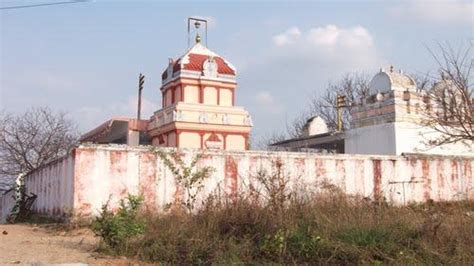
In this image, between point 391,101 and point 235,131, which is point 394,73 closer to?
point 391,101

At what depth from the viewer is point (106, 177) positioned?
1572 cm

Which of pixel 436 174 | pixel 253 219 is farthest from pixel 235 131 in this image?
pixel 253 219

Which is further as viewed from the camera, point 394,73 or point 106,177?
point 394,73

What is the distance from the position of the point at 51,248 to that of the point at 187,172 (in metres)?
6.34

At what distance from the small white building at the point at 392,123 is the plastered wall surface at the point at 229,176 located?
1.21 m

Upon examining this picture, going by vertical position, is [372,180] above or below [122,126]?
below

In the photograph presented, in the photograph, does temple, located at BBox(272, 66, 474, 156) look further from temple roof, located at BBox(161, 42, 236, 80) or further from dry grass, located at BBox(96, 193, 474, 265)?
dry grass, located at BBox(96, 193, 474, 265)

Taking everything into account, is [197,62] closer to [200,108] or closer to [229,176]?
[200,108]

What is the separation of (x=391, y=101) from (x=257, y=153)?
25.4 ft

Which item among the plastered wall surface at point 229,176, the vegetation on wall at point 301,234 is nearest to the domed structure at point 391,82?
the plastered wall surface at point 229,176

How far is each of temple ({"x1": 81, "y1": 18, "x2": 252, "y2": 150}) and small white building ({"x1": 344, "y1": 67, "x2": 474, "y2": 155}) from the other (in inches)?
351


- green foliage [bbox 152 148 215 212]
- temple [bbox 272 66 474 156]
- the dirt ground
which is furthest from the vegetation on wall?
temple [bbox 272 66 474 156]

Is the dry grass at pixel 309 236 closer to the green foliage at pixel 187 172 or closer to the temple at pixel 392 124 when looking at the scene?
the green foliage at pixel 187 172

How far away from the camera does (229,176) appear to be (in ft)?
57.0
